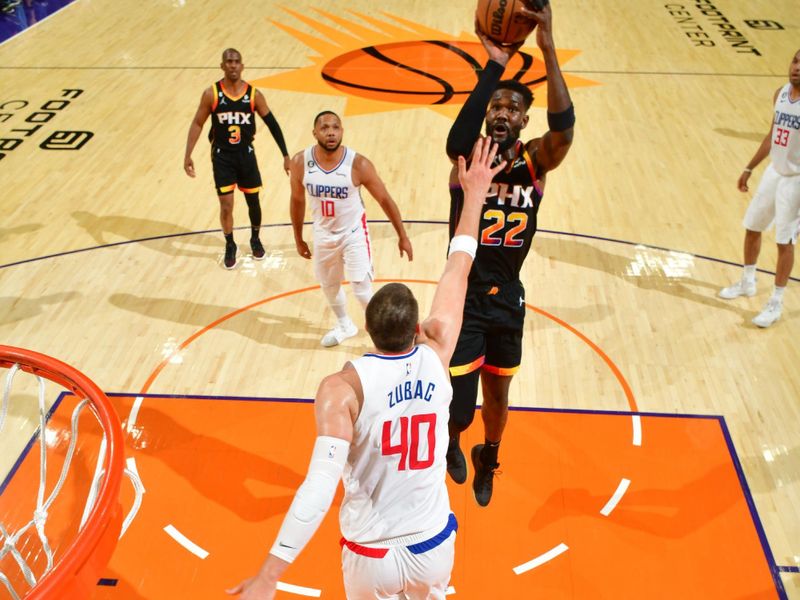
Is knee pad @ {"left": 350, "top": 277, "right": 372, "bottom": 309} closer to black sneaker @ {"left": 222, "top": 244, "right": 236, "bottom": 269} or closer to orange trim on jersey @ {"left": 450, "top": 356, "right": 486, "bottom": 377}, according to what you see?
black sneaker @ {"left": 222, "top": 244, "right": 236, "bottom": 269}

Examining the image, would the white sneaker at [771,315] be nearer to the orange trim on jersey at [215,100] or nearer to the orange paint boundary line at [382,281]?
the orange paint boundary line at [382,281]

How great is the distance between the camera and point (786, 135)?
6113 millimetres

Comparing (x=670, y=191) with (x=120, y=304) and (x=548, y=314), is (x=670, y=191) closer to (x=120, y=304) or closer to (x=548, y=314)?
(x=548, y=314)

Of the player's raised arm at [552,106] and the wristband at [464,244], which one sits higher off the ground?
the player's raised arm at [552,106]

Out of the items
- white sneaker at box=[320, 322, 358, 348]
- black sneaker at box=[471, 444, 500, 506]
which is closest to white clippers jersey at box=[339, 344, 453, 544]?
black sneaker at box=[471, 444, 500, 506]

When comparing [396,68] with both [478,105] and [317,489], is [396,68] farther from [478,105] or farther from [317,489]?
[317,489]

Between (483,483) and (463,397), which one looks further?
(483,483)

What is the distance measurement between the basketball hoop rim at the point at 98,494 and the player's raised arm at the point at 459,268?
57.2 inches

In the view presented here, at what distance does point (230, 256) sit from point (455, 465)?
360cm

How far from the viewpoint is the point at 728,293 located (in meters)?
6.78

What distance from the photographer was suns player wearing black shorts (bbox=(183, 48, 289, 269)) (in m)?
6.84

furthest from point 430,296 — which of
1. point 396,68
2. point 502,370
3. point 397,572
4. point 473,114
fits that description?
point 396,68

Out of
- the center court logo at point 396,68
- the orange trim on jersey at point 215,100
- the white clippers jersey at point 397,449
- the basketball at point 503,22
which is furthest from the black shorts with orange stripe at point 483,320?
the center court logo at point 396,68

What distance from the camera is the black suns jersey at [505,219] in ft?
12.7
